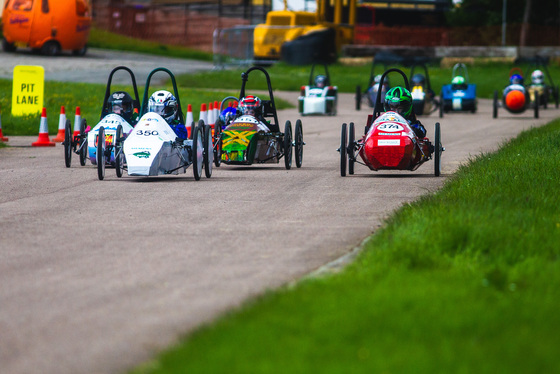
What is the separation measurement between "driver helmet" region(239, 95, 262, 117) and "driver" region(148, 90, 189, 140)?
1735 mm

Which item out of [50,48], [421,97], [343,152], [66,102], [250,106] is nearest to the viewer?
[343,152]

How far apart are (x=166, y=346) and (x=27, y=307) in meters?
1.38

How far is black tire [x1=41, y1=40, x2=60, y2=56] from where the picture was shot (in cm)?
5197

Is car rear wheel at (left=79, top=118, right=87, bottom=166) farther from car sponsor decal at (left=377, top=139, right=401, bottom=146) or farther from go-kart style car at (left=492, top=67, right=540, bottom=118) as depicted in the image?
go-kart style car at (left=492, top=67, right=540, bottom=118)

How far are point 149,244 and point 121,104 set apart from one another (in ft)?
24.8

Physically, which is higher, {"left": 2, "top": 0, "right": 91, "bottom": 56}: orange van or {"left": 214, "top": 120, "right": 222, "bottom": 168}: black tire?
{"left": 2, "top": 0, "right": 91, "bottom": 56}: orange van

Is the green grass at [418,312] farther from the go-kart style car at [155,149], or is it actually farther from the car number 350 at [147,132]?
the car number 350 at [147,132]

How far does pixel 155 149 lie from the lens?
14.0 m

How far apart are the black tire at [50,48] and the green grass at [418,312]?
147ft

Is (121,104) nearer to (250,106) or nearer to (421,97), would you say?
(250,106)

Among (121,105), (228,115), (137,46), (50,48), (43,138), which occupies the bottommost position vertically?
(43,138)

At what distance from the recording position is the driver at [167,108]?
15.4 meters

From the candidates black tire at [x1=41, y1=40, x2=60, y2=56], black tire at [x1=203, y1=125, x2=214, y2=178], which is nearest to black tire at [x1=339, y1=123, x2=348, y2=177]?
black tire at [x1=203, y1=125, x2=214, y2=178]

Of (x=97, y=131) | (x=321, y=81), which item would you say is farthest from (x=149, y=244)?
(x=321, y=81)
